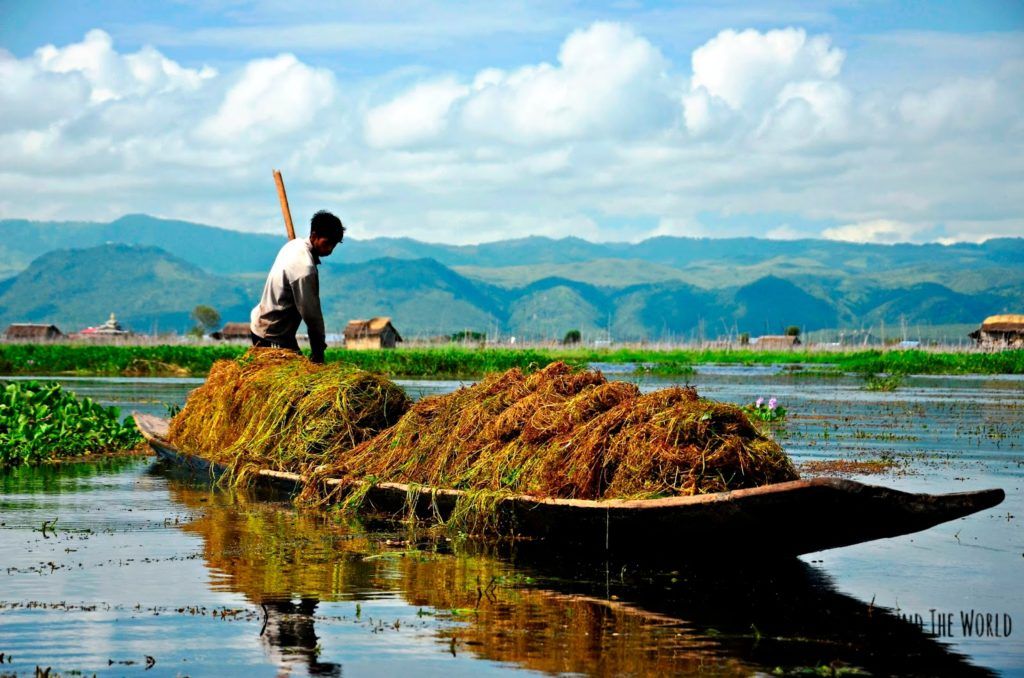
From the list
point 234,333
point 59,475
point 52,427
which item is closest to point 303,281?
point 59,475

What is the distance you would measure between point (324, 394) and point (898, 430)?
416 inches

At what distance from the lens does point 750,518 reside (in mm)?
6883

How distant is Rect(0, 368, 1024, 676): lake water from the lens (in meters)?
5.55

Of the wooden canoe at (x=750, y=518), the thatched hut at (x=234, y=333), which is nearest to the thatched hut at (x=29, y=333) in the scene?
the thatched hut at (x=234, y=333)

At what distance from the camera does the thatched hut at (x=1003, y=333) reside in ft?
214

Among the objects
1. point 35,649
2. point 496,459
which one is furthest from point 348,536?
point 35,649

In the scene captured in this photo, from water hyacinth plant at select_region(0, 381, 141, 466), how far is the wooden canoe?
319 inches

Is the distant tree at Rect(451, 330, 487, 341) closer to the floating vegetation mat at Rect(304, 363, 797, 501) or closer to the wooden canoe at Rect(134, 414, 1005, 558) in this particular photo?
the floating vegetation mat at Rect(304, 363, 797, 501)

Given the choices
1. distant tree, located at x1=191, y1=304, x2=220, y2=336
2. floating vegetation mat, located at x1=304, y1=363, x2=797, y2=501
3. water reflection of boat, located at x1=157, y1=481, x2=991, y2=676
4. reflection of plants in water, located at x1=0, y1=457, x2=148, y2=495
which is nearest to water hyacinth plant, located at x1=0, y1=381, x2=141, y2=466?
reflection of plants in water, located at x1=0, y1=457, x2=148, y2=495

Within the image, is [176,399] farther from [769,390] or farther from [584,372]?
[584,372]

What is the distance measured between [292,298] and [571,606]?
18.6 feet

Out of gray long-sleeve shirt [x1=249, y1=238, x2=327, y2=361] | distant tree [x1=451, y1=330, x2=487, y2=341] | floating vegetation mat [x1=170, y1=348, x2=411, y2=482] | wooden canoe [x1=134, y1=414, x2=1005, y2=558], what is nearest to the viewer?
wooden canoe [x1=134, y1=414, x2=1005, y2=558]

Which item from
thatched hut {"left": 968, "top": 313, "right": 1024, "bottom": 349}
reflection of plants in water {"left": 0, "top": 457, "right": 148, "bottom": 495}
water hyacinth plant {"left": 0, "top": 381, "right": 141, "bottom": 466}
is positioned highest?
thatched hut {"left": 968, "top": 313, "right": 1024, "bottom": 349}

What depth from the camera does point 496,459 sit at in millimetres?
8797
